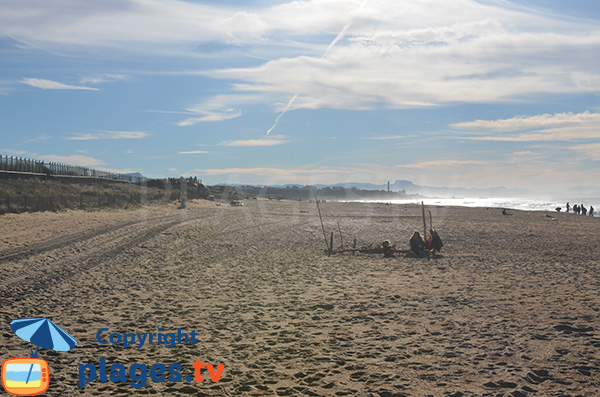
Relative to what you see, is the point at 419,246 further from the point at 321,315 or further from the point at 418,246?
the point at 321,315

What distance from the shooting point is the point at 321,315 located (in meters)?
8.91

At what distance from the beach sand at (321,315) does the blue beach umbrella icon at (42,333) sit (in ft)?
2.54

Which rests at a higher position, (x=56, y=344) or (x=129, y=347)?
(x=56, y=344)

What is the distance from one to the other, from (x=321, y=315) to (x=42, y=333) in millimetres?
5164

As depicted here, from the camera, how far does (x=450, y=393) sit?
5.33 m

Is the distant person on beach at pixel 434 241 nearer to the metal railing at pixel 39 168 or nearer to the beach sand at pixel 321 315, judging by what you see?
the beach sand at pixel 321 315

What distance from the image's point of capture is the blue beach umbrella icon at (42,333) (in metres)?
4.82

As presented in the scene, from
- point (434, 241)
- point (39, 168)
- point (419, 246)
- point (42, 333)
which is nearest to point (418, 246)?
point (419, 246)

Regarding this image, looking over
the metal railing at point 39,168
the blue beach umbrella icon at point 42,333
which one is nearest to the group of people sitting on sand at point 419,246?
the blue beach umbrella icon at point 42,333

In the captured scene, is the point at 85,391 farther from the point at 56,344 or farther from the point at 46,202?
the point at 46,202

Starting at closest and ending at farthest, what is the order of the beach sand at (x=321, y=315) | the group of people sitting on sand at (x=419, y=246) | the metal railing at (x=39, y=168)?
the beach sand at (x=321, y=315), the group of people sitting on sand at (x=419, y=246), the metal railing at (x=39, y=168)

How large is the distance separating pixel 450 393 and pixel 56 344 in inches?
174

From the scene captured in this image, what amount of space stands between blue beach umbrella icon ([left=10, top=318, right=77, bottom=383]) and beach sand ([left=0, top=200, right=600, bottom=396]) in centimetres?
77

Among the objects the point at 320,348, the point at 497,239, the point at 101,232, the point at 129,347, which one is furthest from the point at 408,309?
the point at 101,232
